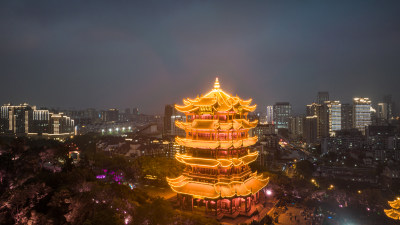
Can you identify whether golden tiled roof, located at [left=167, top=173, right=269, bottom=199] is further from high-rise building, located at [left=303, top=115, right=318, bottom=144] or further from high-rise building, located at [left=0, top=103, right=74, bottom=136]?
high-rise building, located at [left=303, top=115, right=318, bottom=144]


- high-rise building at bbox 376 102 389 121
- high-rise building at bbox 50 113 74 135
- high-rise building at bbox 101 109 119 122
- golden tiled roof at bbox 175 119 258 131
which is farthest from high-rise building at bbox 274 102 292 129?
golden tiled roof at bbox 175 119 258 131

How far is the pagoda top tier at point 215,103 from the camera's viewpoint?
23.5m

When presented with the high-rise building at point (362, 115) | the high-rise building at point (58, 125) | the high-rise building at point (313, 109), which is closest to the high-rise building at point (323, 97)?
the high-rise building at point (313, 109)

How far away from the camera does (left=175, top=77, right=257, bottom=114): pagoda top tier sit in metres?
23.5

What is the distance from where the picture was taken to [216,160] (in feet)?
75.2

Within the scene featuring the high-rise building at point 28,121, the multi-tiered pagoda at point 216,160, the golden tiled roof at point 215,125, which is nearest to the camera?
the multi-tiered pagoda at point 216,160

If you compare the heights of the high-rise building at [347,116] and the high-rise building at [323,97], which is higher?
the high-rise building at [323,97]

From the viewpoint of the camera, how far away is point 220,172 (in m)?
23.2

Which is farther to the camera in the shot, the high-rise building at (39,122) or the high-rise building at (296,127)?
the high-rise building at (296,127)

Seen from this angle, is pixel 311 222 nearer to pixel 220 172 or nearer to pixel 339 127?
pixel 220 172

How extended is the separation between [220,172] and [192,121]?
4.74 metres

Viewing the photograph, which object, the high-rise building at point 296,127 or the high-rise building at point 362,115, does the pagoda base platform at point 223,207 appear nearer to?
the high-rise building at point 296,127

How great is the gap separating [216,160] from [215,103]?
4.36m

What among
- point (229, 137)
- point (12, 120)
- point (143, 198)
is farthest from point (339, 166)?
point (12, 120)
